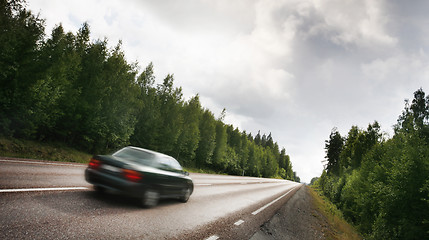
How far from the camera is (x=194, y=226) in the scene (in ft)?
17.1

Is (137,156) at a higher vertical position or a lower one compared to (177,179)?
higher

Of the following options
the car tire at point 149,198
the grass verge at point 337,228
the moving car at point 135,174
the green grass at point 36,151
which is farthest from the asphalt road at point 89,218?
the green grass at point 36,151

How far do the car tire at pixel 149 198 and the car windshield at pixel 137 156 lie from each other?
77 centimetres

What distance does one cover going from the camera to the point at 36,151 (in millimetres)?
13094

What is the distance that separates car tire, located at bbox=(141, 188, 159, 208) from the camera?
5.66 metres

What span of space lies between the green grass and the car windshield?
8.86m

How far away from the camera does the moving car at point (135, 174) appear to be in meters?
5.27

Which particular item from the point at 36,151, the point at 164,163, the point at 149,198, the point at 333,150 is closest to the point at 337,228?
the point at 164,163

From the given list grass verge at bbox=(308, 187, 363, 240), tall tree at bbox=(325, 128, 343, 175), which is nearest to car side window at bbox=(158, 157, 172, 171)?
grass verge at bbox=(308, 187, 363, 240)

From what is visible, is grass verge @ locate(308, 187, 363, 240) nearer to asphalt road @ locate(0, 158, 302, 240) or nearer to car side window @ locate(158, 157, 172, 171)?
asphalt road @ locate(0, 158, 302, 240)

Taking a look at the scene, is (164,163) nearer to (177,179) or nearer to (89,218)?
(177,179)

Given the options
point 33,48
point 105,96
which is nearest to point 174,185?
point 105,96

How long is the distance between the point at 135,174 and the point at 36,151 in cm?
1210

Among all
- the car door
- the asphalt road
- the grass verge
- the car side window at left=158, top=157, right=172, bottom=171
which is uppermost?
the car side window at left=158, top=157, right=172, bottom=171
